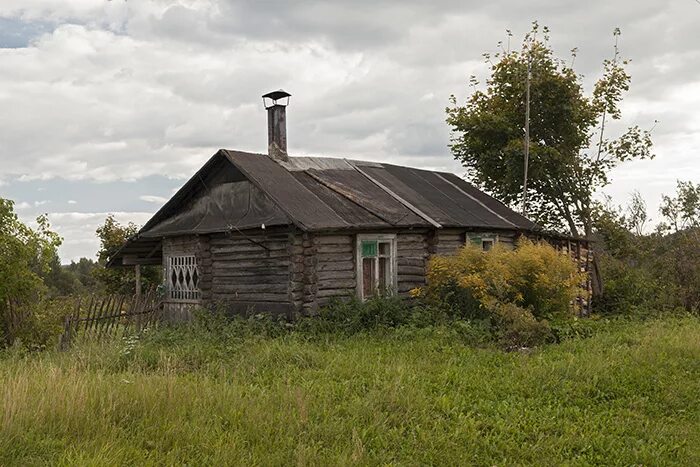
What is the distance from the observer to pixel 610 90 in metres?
26.4

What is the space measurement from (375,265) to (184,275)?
5.51 metres

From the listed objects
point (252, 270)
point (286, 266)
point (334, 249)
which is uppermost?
point (334, 249)

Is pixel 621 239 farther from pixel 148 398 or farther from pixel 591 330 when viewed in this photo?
pixel 148 398

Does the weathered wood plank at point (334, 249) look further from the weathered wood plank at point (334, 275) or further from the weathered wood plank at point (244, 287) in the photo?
the weathered wood plank at point (244, 287)

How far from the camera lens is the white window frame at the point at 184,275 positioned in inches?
680

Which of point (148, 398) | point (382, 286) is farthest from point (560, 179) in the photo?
point (148, 398)

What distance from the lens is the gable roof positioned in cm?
1511

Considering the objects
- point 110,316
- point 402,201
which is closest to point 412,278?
point 402,201

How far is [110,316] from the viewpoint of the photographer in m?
15.2

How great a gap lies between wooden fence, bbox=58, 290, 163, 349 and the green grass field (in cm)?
287

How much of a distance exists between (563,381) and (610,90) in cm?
2036

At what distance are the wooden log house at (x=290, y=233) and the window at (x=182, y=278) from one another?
0.03 m

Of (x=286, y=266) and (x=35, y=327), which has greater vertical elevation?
(x=286, y=266)

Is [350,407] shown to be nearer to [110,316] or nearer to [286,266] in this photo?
[286,266]
